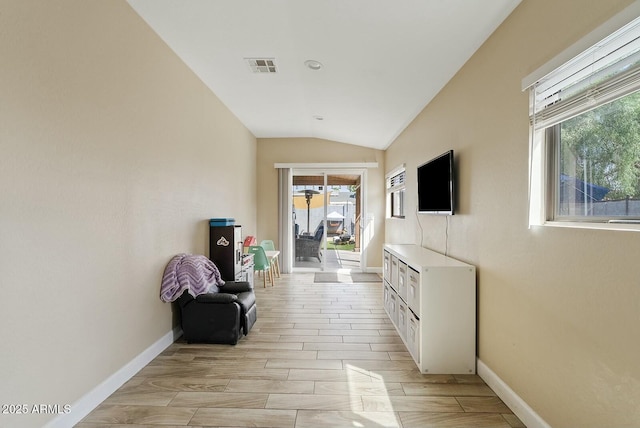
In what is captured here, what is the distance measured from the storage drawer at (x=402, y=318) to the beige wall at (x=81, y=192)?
2324mm

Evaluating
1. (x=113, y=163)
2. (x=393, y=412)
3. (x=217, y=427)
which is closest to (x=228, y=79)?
(x=113, y=163)

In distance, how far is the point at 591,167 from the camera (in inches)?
57.7

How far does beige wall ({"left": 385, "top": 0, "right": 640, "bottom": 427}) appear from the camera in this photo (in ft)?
4.10

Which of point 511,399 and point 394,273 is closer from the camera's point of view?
point 511,399

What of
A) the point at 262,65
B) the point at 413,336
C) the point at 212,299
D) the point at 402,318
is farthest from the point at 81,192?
the point at 402,318

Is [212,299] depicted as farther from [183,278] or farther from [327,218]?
[327,218]

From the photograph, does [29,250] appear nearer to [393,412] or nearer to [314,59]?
[393,412]

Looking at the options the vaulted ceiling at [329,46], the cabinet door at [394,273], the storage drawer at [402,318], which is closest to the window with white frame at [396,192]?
the vaulted ceiling at [329,46]

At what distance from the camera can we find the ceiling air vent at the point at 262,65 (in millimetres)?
3135

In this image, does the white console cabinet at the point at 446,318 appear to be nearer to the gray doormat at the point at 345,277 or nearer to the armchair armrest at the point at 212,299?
the armchair armrest at the point at 212,299

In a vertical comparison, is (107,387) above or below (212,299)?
below

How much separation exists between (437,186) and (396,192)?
2.37 meters

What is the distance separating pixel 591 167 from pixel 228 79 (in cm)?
358

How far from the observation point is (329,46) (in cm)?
274
